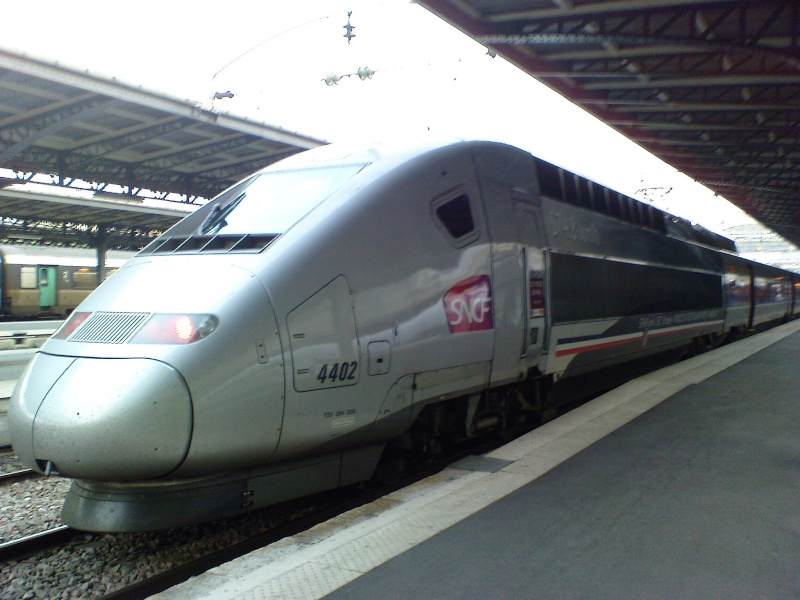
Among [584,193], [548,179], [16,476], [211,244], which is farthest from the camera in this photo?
[584,193]

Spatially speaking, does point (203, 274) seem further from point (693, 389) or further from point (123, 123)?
point (123, 123)

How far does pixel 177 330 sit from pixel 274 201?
1.60 m

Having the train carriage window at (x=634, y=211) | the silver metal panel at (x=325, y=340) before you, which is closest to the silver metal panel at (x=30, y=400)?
the silver metal panel at (x=325, y=340)

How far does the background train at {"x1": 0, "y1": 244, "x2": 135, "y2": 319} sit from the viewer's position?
2972 cm

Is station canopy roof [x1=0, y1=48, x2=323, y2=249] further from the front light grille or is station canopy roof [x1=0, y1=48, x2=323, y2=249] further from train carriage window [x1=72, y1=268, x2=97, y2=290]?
the front light grille

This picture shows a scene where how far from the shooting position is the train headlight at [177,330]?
380 cm

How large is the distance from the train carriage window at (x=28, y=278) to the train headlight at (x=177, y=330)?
3005 cm

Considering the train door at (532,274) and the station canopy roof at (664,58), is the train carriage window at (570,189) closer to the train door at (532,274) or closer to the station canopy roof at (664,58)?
the train door at (532,274)

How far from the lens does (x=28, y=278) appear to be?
30375mm

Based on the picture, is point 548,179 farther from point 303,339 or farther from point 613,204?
point 303,339

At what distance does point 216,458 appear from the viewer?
3834 millimetres

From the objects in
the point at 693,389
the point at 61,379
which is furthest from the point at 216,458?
the point at 693,389

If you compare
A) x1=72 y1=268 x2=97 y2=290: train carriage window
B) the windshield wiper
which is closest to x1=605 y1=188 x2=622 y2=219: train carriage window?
the windshield wiper

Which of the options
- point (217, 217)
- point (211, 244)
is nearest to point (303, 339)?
point (211, 244)
